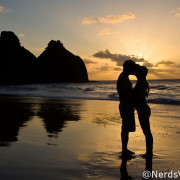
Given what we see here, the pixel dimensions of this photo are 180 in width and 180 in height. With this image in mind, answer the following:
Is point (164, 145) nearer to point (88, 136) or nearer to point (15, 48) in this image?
point (88, 136)

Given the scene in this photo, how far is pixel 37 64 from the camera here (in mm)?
149000

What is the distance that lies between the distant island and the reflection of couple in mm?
121485

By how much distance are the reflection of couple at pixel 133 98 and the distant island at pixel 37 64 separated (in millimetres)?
121485

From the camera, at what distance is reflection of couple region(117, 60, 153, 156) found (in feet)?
16.2

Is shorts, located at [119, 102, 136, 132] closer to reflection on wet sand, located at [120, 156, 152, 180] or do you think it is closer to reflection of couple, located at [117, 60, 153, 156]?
reflection of couple, located at [117, 60, 153, 156]

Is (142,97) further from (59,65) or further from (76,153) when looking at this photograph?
(59,65)

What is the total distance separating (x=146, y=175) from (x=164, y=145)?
6.89 ft

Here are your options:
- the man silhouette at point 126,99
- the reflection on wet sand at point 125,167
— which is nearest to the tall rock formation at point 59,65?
the man silhouette at point 126,99

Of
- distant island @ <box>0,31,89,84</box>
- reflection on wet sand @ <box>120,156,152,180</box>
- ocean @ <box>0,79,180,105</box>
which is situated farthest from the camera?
distant island @ <box>0,31,89,84</box>

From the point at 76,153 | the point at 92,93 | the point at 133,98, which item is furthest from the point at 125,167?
the point at 92,93

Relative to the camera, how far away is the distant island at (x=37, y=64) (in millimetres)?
127562

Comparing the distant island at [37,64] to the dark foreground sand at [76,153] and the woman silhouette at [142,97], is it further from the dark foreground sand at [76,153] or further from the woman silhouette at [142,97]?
the woman silhouette at [142,97]

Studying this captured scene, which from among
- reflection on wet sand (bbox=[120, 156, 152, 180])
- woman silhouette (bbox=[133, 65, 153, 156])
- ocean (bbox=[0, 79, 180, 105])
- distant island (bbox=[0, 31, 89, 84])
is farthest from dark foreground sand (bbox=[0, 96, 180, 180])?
distant island (bbox=[0, 31, 89, 84])

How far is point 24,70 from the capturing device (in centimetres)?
13312
